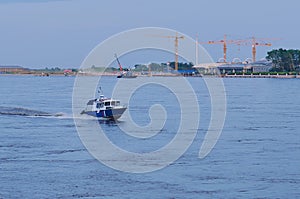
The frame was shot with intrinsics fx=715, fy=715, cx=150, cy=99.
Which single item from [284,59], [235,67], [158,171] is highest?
[284,59]

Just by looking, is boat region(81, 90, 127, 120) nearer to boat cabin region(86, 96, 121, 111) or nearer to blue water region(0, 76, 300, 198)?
boat cabin region(86, 96, 121, 111)

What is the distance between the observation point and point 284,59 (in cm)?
12288

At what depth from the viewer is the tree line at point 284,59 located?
12246 centimetres

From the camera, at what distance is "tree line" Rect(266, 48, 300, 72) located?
12246 cm

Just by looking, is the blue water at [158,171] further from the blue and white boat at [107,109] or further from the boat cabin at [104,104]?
the boat cabin at [104,104]


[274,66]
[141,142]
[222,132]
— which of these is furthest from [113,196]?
[274,66]

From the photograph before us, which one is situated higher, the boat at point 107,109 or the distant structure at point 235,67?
the distant structure at point 235,67

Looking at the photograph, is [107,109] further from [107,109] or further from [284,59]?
[284,59]

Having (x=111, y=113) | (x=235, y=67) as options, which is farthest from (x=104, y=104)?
(x=235, y=67)

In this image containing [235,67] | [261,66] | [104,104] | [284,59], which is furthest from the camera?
[235,67]

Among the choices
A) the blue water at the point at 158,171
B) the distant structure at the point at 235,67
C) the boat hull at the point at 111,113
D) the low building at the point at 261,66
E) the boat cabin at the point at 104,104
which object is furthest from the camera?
the distant structure at the point at 235,67

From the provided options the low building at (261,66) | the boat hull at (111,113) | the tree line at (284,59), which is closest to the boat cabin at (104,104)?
the boat hull at (111,113)

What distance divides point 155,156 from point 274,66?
107 metres

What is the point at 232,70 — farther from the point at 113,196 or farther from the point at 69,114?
the point at 113,196
